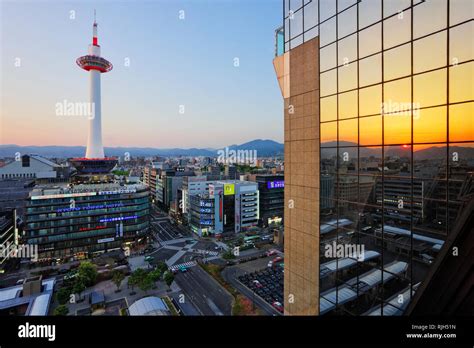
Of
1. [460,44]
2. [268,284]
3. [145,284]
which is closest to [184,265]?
[145,284]

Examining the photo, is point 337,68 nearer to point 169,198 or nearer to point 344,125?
point 344,125

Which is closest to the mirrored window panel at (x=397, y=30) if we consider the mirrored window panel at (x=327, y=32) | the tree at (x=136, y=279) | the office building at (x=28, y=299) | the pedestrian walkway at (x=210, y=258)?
the mirrored window panel at (x=327, y=32)

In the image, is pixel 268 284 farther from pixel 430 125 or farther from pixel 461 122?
pixel 461 122

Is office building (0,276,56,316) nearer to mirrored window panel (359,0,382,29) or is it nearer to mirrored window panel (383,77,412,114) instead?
mirrored window panel (383,77,412,114)

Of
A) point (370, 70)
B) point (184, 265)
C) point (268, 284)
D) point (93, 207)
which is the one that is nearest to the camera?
point (370, 70)

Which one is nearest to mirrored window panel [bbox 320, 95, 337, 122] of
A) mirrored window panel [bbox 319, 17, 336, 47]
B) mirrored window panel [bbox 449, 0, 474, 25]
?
mirrored window panel [bbox 319, 17, 336, 47]

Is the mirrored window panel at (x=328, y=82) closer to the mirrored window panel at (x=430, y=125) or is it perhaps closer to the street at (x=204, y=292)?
the mirrored window panel at (x=430, y=125)
